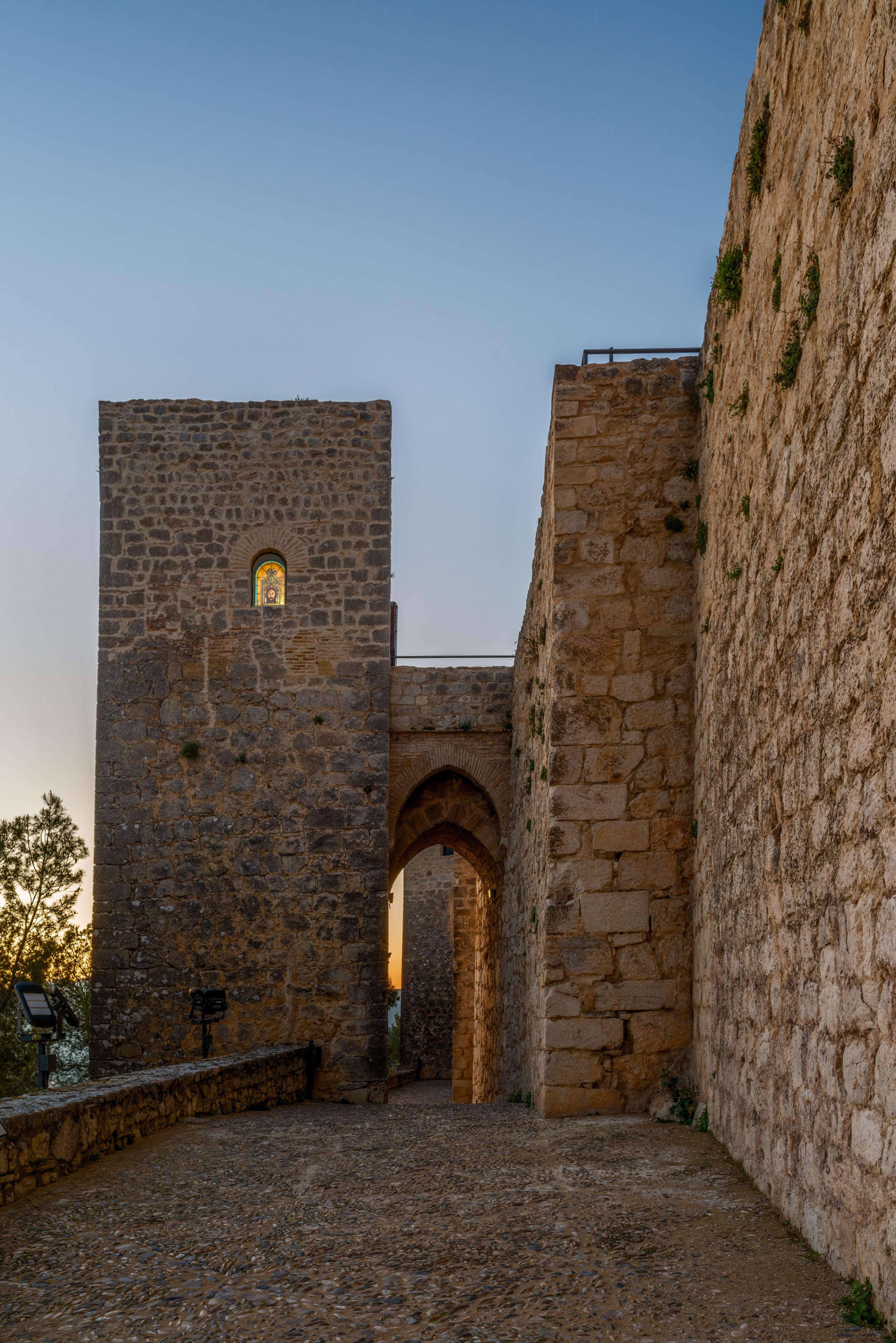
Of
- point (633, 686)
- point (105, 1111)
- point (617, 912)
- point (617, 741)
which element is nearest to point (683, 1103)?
point (617, 912)

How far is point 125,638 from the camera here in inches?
493

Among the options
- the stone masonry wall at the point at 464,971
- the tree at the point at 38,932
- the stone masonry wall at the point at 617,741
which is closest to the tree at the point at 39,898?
the tree at the point at 38,932

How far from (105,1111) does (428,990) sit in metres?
19.9

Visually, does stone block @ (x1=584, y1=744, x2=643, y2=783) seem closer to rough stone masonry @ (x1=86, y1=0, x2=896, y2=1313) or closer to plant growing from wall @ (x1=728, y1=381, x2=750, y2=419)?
rough stone masonry @ (x1=86, y1=0, x2=896, y2=1313)

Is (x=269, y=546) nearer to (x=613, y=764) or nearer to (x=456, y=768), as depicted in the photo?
(x=456, y=768)

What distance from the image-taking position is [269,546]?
12594mm

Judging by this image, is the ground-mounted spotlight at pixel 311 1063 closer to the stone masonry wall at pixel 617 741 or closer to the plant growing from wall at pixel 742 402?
the stone masonry wall at pixel 617 741

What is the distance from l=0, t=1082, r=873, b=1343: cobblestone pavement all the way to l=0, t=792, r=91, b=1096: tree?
12658 millimetres

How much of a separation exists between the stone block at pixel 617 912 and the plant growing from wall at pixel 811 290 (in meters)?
3.90

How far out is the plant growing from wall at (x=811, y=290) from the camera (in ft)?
11.3

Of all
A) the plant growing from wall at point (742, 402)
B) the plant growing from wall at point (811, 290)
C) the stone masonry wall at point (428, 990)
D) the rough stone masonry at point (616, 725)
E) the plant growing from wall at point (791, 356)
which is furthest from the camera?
the stone masonry wall at point (428, 990)

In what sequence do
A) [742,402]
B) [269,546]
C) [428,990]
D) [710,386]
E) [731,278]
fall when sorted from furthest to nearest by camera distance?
[428,990] → [269,546] → [710,386] → [731,278] → [742,402]

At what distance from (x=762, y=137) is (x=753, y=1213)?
3.90 metres

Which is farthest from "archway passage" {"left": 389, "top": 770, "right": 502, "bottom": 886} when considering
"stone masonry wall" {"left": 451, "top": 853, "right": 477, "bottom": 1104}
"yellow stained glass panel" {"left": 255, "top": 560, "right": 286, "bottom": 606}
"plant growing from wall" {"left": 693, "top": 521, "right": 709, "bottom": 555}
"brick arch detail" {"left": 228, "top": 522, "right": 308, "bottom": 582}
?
"plant growing from wall" {"left": 693, "top": 521, "right": 709, "bottom": 555}
